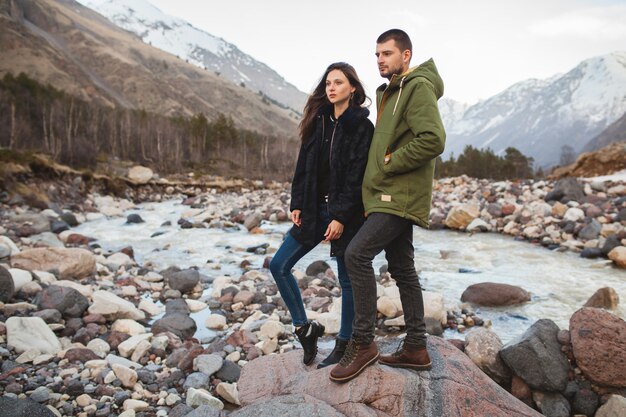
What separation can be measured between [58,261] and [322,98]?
655 cm

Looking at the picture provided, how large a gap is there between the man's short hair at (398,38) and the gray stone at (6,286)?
18.2ft

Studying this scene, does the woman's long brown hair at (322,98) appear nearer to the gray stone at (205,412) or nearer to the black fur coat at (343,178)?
the black fur coat at (343,178)

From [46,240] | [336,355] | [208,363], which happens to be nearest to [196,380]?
[208,363]

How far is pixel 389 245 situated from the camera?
9.61 feet

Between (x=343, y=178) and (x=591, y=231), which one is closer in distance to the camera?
(x=343, y=178)

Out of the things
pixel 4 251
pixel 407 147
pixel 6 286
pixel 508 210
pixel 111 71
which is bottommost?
pixel 4 251

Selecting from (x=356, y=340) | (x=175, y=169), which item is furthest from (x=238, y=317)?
(x=175, y=169)

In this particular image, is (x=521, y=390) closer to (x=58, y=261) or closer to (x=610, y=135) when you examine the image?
(x=58, y=261)

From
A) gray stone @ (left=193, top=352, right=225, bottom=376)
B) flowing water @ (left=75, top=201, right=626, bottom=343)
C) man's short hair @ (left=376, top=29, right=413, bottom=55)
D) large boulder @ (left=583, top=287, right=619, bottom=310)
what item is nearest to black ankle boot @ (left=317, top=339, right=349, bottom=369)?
gray stone @ (left=193, top=352, right=225, bottom=376)

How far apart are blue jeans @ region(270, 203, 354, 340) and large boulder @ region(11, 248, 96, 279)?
5.76m

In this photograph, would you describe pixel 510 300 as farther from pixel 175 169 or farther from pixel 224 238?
pixel 175 169

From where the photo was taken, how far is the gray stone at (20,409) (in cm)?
283

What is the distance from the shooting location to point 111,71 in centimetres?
11650

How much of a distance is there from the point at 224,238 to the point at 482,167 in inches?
1455
